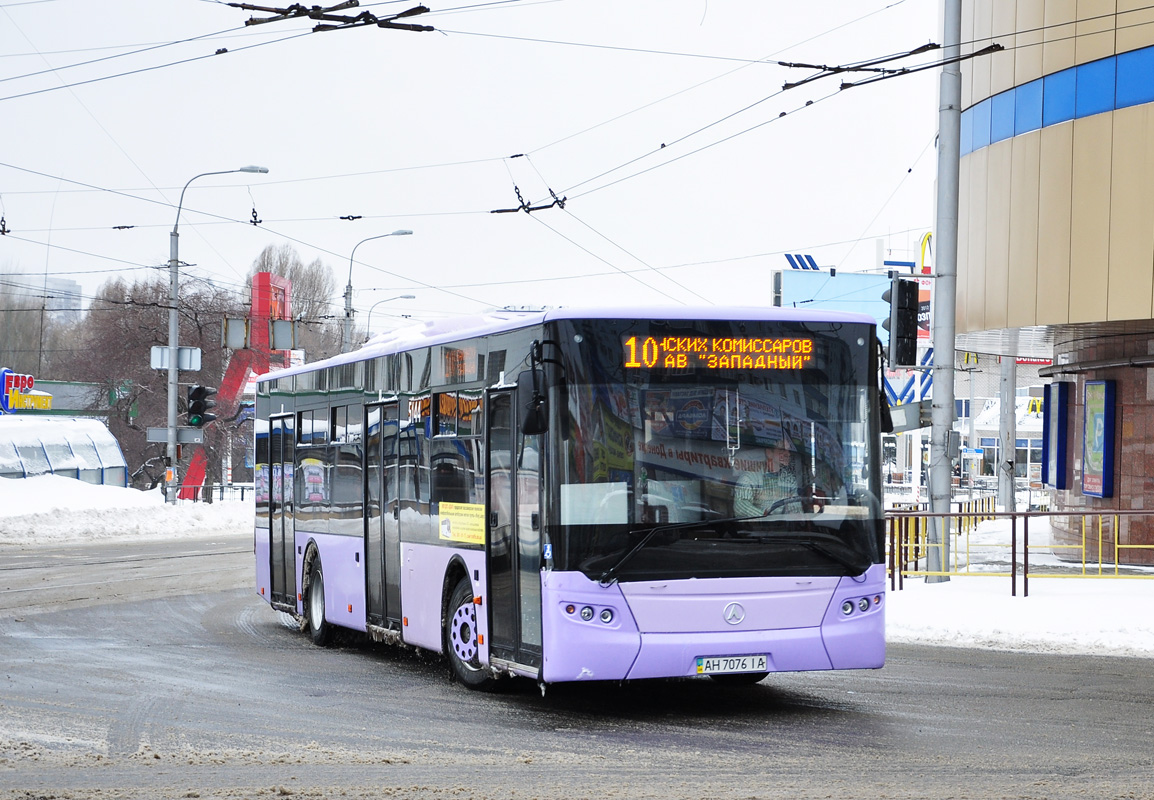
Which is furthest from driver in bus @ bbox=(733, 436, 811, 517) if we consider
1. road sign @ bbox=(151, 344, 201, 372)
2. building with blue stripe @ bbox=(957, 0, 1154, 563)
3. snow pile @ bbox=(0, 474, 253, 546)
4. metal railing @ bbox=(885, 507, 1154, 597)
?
road sign @ bbox=(151, 344, 201, 372)

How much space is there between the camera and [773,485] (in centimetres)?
951

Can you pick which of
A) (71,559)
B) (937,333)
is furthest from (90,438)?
(937,333)

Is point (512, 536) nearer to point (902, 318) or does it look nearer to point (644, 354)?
point (644, 354)

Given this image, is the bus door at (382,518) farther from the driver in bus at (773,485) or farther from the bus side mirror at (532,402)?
the driver in bus at (773,485)

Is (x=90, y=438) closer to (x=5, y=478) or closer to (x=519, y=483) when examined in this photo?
Result: (x=5, y=478)

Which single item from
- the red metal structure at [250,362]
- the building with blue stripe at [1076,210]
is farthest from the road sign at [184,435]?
the building with blue stripe at [1076,210]

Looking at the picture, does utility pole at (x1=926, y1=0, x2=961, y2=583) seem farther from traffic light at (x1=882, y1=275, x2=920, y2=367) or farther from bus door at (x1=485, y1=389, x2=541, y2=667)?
bus door at (x1=485, y1=389, x2=541, y2=667)

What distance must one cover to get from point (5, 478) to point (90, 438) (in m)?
8.75

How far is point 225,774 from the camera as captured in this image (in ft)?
25.0

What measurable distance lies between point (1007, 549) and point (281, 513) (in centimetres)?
1486

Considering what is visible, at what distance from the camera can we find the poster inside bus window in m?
26.5

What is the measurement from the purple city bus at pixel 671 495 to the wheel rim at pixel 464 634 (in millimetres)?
26

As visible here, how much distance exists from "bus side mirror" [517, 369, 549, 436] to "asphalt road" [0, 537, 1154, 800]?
186cm

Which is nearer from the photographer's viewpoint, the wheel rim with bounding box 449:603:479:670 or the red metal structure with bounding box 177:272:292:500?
the wheel rim with bounding box 449:603:479:670
